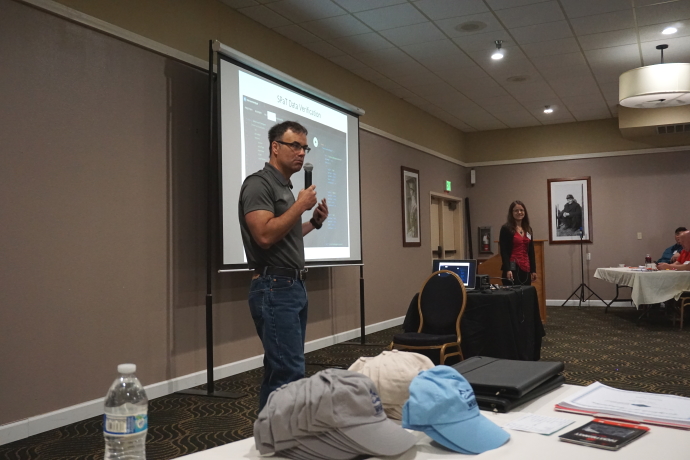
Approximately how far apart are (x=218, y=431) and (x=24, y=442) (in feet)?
3.33

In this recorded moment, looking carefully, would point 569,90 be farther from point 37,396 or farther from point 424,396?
point 424,396

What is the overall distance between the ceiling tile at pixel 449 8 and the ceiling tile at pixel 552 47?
3.98 feet

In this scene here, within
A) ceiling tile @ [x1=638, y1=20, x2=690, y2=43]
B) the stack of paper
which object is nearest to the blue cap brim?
the stack of paper

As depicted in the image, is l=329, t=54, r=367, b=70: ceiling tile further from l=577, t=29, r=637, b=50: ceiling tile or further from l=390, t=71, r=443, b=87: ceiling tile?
l=577, t=29, r=637, b=50: ceiling tile

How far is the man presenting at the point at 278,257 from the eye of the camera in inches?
92.5

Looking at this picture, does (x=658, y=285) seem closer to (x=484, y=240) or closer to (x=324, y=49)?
(x=484, y=240)

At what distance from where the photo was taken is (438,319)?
14.8ft

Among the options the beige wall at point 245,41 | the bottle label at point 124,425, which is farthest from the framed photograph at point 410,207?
the bottle label at point 124,425

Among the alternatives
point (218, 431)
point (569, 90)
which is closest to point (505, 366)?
point (218, 431)

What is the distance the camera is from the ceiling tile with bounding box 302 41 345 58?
606 cm

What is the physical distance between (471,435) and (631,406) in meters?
0.50

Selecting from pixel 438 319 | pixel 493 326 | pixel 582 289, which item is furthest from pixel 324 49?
pixel 582 289

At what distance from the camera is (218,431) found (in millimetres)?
3324

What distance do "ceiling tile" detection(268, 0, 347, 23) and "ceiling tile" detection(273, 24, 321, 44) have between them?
172 millimetres
